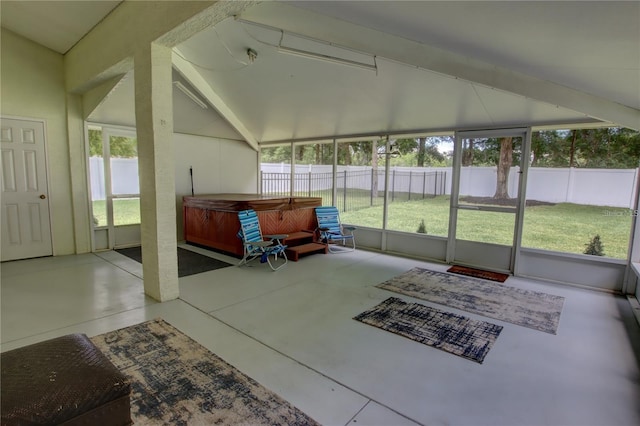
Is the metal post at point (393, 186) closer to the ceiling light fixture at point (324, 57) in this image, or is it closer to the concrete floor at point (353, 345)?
the concrete floor at point (353, 345)

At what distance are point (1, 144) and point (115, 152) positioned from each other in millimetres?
1557

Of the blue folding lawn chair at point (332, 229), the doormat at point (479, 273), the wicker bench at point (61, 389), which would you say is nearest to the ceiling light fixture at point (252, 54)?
the blue folding lawn chair at point (332, 229)

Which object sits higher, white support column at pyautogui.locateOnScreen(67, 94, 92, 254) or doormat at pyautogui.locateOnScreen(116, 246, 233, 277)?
white support column at pyautogui.locateOnScreen(67, 94, 92, 254)

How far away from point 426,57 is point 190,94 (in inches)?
173

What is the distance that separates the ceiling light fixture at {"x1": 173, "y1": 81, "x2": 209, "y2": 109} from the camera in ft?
17.8

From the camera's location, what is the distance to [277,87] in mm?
5082

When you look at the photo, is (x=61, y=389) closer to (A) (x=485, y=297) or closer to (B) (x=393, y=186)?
(A) (x=485, y=297)

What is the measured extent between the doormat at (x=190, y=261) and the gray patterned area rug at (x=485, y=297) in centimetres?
265

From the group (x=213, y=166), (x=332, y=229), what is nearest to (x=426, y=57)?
(x=332, y=229)

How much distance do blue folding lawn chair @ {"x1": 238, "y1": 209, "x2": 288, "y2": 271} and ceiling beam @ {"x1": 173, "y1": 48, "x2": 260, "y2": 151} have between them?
228cm

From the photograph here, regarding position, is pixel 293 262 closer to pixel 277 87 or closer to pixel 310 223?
pixel 310 223

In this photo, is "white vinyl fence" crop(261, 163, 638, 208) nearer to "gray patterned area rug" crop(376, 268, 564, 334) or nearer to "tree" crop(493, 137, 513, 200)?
"tree" crop(493, 137, 513, 200)

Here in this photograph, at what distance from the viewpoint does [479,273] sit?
4.88 metres

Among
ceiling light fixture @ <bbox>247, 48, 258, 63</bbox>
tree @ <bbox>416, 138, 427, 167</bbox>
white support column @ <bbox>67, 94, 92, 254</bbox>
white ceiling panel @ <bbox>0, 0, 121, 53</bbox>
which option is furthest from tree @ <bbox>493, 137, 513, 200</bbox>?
white support column @ <bbox>67, 94, 92, 254</bbox>
